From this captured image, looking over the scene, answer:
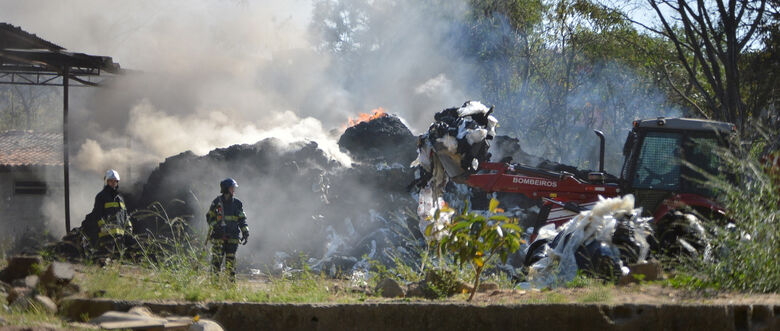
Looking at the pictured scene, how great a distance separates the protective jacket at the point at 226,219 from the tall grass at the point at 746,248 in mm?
5299

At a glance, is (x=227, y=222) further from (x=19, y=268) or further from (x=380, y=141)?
(x=380, y=141)

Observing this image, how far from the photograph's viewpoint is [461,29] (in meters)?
23.4

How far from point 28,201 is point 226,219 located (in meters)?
14.2

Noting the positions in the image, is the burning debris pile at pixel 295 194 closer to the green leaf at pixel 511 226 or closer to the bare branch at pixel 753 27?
the bare branch at pixel 753 27

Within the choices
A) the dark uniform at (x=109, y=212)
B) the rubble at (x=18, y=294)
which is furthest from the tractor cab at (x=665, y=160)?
the rubble at (x=18, y=294)

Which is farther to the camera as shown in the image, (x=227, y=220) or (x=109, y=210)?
(x=109, y=210)

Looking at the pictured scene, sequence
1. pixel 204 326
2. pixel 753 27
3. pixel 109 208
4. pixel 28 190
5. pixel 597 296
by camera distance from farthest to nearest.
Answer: pixel 28 190 < pixel 753 27 < pixel 109 208 < pixel 597 296 < pixel 204 326

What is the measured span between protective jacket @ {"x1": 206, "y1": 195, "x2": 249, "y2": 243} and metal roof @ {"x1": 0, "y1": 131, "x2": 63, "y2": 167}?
547 inches

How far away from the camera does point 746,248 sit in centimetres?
547

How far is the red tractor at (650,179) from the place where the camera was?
8.46 m

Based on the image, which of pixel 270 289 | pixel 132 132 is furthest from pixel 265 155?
pixel 270 289

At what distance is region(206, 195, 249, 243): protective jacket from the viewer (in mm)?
8961

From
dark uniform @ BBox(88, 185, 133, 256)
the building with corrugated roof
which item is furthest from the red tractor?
the building with corrugated roof

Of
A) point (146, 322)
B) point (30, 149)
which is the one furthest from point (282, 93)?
point (146, 322)
